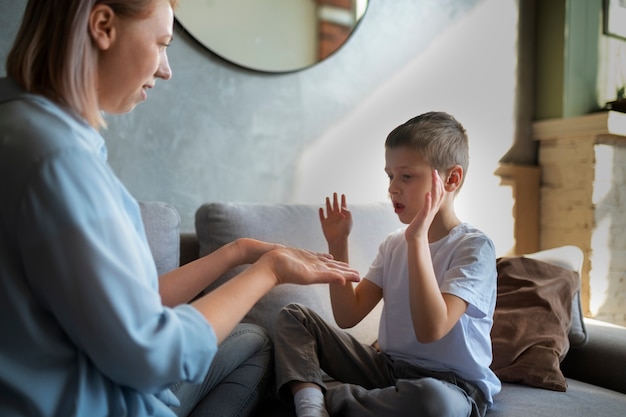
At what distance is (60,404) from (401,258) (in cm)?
98

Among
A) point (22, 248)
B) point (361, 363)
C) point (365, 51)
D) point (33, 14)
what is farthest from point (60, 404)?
point (365, 51)

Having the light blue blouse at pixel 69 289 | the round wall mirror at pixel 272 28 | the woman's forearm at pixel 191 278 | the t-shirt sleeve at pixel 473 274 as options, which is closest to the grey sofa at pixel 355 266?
the t-shirt sleeve at pixel 473 274

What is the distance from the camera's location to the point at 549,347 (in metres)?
1.63

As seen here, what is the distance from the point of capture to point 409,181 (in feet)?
4.75

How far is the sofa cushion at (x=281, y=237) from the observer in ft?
5.53

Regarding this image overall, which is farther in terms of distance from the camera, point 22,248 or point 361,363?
point 361,363

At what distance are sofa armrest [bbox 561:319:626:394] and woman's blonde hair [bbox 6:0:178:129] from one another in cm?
162

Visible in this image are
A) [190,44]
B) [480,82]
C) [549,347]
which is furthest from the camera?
[480,82]

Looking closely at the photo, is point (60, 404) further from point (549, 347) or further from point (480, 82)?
point (480, 82)

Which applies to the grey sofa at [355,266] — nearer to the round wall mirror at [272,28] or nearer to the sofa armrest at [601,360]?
the sofa armrest at [601,360]

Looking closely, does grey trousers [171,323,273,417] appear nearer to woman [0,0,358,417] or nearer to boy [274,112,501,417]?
boy [274,112,501,417]

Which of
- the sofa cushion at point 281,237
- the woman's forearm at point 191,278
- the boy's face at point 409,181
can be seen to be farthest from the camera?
the sofa cushion at point 281,237

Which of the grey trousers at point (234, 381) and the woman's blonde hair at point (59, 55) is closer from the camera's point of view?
the woman's blonde hair at point (59, 55)

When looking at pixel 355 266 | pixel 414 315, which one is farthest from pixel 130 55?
pixel 355 266
